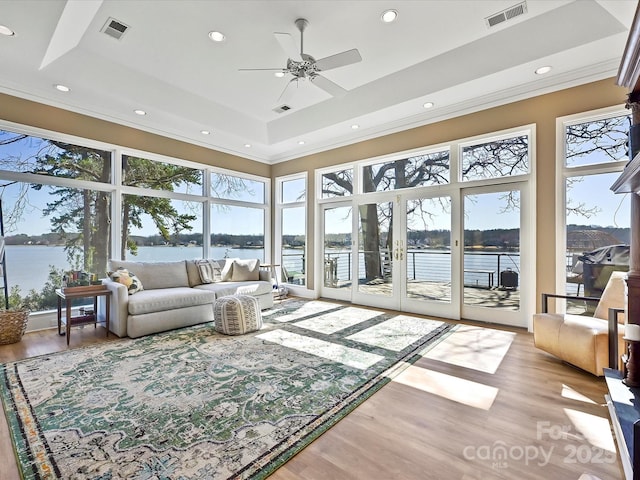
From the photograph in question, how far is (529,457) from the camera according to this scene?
170 cm

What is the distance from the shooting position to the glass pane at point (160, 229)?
5062mm

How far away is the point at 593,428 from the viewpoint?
195cm

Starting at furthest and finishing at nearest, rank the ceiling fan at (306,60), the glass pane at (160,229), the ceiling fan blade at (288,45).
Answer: the glass pane at (160,229) → the ceiling fan at (306,60) → the ceiling fan blade at (288,45)

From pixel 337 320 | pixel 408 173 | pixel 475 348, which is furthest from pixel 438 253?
pixel 337 320

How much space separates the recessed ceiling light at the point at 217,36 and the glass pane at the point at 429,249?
360 cm

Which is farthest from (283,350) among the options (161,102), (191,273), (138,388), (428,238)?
(161,102)

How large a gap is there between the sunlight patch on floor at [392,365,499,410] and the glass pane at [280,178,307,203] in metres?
4.71

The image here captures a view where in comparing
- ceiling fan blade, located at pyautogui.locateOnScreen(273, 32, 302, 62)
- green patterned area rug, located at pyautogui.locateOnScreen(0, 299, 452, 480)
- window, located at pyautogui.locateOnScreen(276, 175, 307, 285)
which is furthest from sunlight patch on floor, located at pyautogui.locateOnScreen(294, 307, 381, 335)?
ceiling fan blade, located at pyautogui.locateOnScreen(273, 32, 302, 62)

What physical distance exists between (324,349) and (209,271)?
8.95 ft

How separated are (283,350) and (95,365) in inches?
71.4

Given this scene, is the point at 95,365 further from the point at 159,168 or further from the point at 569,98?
the point at 569,98

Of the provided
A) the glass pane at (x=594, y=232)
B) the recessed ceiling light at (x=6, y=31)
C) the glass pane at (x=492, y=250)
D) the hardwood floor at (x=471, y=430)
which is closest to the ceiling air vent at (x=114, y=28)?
the recessed ceiling light at (x=6, y=31)

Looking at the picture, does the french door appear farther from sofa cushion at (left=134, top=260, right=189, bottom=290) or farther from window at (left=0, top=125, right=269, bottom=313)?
sofa cushion at (left=134, top=260, right=189, bottom=290)

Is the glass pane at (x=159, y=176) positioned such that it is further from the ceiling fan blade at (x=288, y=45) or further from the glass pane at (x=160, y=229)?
the ceiling fan blade at (x=288, y=45)
